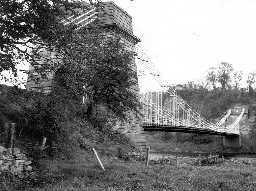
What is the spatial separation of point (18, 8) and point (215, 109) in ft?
157

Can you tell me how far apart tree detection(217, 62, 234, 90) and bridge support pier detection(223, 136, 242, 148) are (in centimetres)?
1964

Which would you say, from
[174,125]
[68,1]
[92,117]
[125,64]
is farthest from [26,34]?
[174,125]

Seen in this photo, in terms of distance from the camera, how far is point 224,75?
59250 mm

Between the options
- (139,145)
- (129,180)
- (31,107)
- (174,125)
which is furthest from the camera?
(174,125)

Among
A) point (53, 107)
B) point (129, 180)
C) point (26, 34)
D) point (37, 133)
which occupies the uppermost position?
point (26, 34)

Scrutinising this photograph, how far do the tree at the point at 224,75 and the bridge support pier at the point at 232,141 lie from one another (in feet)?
64.5

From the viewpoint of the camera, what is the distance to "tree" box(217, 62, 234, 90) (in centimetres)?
5891

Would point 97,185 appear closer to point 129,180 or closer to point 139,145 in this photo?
point 129,180

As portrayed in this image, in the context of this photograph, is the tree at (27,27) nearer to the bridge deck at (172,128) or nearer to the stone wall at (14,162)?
the stone wall at (14,162)

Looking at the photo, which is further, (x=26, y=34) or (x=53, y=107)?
(x=53, y=107)

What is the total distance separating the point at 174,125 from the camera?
25.1 meters

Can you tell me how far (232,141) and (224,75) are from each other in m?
21.0

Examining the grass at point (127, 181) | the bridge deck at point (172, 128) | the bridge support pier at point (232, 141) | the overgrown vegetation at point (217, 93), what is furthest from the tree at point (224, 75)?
the grass at point (127, 181)

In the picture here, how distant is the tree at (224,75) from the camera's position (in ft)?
193
